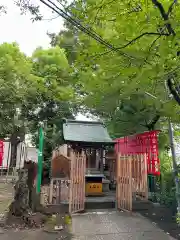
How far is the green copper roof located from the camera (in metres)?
9.18

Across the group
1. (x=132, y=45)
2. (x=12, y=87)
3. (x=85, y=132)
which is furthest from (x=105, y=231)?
(x=12, y=87)

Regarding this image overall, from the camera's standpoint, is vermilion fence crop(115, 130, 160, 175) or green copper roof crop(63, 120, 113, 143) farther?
green copper roof crop(63, 120, 113, 143)

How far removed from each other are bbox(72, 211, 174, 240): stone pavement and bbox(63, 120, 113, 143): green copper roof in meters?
3.52

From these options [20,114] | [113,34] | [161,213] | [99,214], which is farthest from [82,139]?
[20,114]

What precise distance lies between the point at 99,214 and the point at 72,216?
81cm

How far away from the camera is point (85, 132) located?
9930 mm

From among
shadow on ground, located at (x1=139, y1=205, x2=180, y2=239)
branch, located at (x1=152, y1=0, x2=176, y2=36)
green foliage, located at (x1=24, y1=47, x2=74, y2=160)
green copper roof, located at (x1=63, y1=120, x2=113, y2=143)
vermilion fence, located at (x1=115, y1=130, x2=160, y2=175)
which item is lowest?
shadow on ground, located at (x1=139, y1=205, x2=180, y2=239)

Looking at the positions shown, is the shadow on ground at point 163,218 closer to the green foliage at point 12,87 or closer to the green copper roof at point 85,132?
the green copper roof at point 85,132

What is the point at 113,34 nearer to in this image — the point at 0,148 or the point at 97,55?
the point at 97,55

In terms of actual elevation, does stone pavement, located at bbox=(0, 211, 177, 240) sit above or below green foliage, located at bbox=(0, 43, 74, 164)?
below

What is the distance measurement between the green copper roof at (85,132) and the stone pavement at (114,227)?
352cm

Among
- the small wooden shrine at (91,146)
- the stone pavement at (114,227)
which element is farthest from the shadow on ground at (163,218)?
the small wooden shrine at (91,146)

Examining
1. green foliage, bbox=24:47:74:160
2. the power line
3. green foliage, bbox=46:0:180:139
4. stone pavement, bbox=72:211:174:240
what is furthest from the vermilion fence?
green foliage, bbox=24:47:74:160

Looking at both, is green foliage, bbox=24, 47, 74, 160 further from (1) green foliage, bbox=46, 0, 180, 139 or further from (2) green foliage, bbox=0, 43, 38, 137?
(1) green foliage, bbox=46, 0, 180, 139
